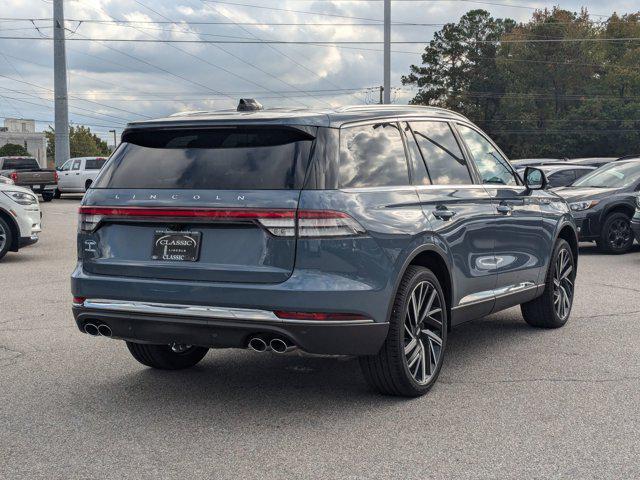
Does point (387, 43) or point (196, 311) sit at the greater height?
point (387, 43)

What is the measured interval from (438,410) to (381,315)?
73cm

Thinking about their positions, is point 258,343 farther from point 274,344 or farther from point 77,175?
point 77,175

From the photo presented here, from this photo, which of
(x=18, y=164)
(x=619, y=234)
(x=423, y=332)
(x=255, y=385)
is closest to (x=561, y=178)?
(x=619, y=234)

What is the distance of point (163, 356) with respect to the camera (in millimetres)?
6395

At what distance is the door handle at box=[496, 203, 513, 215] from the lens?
269 inches

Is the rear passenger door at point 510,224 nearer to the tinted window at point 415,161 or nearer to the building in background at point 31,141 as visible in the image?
the tinted window at point 415,161

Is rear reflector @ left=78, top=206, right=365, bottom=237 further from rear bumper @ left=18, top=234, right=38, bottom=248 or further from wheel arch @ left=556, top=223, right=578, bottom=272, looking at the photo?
rear bumper @ left=18, top=234, right=38, bottom=248

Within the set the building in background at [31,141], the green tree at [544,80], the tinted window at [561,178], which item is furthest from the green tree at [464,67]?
the building in background at [31,141]

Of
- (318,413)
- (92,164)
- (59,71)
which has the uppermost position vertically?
(59,71)

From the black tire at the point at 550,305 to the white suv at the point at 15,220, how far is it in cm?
856

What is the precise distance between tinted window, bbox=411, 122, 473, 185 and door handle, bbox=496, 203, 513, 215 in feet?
1.34

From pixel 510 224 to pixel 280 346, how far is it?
2.70 metres

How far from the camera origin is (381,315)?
16.9 ft

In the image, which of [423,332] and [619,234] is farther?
[619,234]
